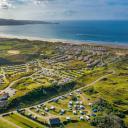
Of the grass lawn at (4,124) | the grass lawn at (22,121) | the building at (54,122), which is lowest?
the grass lawn at (4,124)

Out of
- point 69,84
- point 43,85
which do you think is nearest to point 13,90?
point 43,85

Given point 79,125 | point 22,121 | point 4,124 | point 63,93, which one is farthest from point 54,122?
point 63,93

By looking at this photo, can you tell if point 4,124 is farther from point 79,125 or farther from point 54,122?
point 79,125

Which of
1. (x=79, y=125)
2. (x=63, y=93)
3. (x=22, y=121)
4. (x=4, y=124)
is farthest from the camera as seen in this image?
(x=63, y=93)

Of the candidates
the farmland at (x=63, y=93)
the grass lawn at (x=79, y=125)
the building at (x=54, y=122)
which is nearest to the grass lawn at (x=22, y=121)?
the farmland at (x=63, y=93)

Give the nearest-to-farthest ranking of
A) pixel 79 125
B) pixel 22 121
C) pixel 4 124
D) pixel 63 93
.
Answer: pixel 4 124 < pixel 79 125 < pixel 22 121 < pixel 63 93

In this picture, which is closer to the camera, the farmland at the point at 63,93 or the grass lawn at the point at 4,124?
the grass lawn at the point at 4,124

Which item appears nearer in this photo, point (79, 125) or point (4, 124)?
point (4, 124)

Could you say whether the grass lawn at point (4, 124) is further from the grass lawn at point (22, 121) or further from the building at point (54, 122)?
the building at point (54, 122)

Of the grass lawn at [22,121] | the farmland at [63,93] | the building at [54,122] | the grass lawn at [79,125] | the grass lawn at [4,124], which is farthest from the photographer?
the farmland at [63,93]

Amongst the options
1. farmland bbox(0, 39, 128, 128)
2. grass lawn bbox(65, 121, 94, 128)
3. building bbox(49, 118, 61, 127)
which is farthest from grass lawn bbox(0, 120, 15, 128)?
grass lawn bbox(65, 121, 94, 128)

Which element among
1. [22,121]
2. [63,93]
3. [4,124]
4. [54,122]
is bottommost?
[4,124]

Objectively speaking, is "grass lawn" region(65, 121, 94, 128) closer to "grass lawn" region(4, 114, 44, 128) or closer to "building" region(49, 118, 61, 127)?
"building" region(49, 118, 61, 127)

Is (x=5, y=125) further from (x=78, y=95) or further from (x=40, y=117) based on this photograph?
(x=78, y=95)
